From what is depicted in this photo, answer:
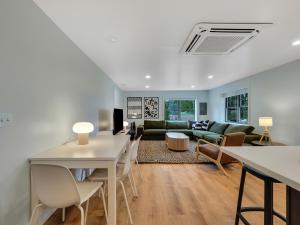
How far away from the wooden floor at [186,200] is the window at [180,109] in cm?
521

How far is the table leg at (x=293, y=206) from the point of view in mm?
1078

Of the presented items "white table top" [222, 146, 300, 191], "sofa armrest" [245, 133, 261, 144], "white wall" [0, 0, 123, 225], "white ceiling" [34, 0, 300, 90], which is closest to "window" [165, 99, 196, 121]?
"sofa armrest" [245, 133, 261, 144]

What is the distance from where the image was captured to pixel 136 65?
3.82 m

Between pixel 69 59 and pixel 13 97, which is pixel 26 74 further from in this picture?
pixel 69 59

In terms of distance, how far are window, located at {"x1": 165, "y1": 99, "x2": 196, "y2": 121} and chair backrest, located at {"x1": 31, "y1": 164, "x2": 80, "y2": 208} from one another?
Result: 288 inches

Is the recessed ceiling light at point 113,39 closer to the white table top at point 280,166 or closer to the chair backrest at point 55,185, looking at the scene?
the chair backrest at point 55,185

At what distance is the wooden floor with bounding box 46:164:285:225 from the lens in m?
1.92

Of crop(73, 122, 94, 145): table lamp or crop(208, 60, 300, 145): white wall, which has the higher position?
crop(208, 60, 300, 145): white wall

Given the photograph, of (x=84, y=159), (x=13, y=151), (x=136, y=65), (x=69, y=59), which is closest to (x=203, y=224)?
(x=84, y=159)

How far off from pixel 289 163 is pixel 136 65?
3233mm

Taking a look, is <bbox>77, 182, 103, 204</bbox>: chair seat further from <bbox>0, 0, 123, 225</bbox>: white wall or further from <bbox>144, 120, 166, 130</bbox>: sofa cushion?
<bbox>144, 120, 166, 130</bbox>: sofa cushion

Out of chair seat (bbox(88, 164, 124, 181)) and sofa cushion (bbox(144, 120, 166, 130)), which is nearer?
chair seat (bbox(88, 164, 124, 181))

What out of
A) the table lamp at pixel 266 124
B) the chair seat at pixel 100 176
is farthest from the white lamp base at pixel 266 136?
the chair seat at pixel 100 176

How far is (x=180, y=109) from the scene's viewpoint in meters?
8.57
